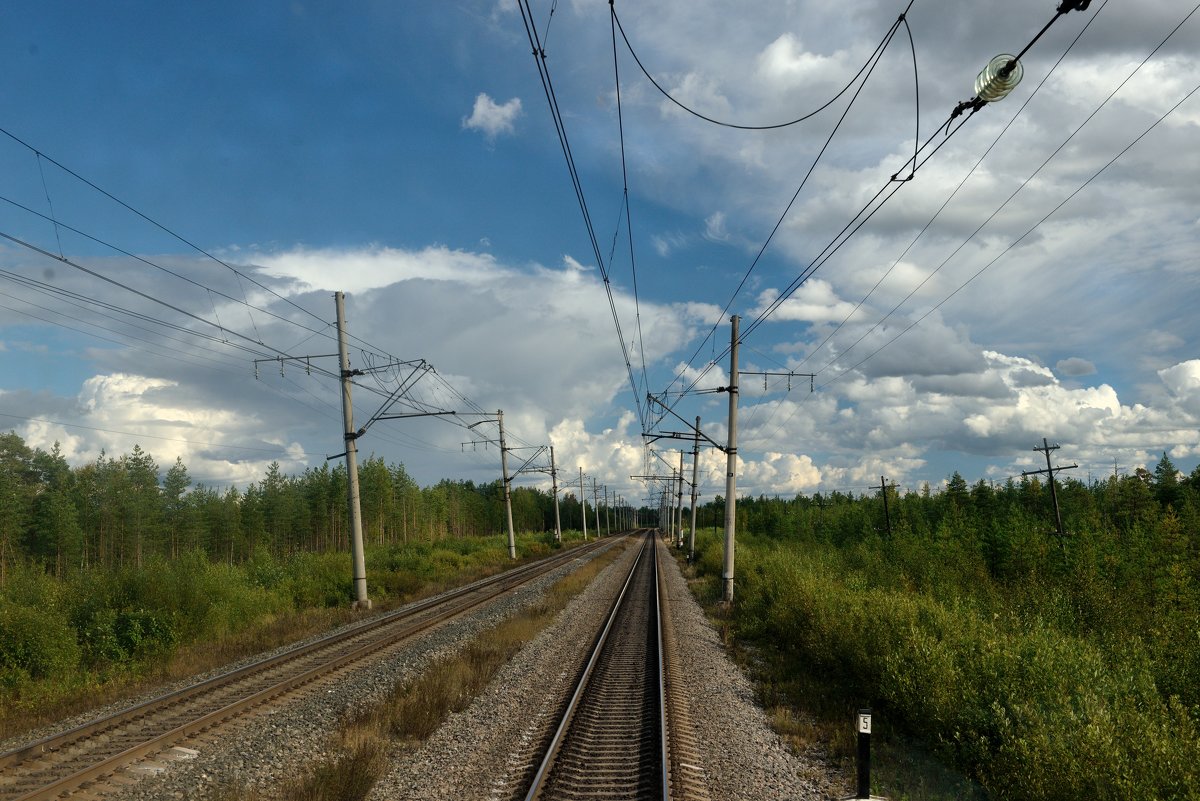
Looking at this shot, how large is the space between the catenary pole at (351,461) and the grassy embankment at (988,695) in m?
13.9

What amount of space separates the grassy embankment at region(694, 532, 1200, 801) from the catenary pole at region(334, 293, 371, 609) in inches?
546

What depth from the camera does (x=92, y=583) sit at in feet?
59.9

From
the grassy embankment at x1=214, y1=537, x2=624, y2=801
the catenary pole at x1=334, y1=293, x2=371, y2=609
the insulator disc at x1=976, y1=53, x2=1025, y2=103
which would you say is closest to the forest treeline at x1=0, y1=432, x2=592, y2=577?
the catenary pole at x1=334, y1=293, x2=371, y2=609

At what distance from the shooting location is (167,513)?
7619 centimetres

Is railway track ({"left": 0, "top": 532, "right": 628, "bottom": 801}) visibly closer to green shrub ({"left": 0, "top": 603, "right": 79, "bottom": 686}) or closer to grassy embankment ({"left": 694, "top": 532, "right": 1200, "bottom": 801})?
green shrub ({"left": 0, "top": 603, "right": 79, "bottom": 686})

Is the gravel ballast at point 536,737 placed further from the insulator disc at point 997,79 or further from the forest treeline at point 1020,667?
the insulator disc at point 997,79

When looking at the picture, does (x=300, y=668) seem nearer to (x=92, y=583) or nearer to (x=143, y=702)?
(x=143, y=702)

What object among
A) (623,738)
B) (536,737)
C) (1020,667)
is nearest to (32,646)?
(536,737)

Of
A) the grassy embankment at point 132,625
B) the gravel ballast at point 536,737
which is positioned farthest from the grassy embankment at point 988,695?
the grassy embankment at point 132,625

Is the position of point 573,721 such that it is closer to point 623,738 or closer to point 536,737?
point 536,737

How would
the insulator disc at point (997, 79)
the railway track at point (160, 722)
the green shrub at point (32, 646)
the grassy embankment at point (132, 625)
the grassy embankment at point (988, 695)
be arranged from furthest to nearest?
the green shrub at point (32, 646)
the grassy embankment at point (132, 625)
the railway track at point (160, 722)
the grassy embankment at point (988, 695)
the insulator disc at point (997, 79)

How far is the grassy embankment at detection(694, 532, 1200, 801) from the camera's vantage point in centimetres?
655

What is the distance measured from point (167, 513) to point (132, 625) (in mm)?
70028

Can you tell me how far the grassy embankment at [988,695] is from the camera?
655cm
